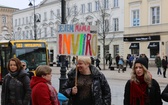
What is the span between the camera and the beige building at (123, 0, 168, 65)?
3819 cm

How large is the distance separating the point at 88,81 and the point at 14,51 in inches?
570

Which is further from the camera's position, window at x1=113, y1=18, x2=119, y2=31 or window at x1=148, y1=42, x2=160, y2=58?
window at x1=113, y1=18, x2=119, y2=31

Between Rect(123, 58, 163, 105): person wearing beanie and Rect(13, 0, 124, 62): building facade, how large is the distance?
111ft

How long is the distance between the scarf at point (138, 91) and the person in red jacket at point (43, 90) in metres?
1.13

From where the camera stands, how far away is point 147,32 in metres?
40.1

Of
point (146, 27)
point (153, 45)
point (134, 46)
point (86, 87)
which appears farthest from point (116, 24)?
point (86, 87)

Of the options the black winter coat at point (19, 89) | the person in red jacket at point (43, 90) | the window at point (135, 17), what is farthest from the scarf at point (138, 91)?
the window at point (135, 17)

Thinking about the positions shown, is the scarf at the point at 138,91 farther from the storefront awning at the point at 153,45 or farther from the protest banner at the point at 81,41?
the storefront awning at the point at 153,45

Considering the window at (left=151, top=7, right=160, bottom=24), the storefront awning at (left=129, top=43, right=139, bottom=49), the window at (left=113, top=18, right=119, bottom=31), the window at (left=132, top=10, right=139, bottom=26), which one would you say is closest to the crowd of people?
the window at (left=151, top=7, right=160, bottom=24)

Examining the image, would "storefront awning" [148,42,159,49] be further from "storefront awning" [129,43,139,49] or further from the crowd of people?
the crowd of people

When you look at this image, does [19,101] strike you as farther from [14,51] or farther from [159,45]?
[159,45]

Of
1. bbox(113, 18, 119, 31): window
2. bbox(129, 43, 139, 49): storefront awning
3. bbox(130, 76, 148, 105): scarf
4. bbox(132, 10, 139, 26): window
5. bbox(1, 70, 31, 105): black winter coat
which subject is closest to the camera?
bbox(130, 76, 148, 105): scarf

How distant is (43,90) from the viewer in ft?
15.6

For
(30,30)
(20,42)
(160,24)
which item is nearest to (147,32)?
(160,24)
